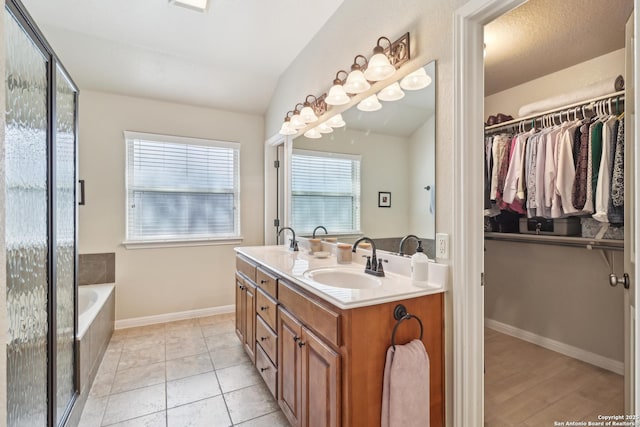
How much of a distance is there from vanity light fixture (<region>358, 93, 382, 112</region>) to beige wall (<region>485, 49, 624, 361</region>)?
1770 mm

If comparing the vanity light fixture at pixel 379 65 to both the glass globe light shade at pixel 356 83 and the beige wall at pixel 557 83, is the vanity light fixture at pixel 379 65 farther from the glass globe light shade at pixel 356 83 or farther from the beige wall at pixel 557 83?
the beige wall at pixel 557 83

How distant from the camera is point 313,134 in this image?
2.70 m

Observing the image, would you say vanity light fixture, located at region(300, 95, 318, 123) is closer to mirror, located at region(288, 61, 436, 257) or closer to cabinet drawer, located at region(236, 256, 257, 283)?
mirror, located at region(288, 61, 436, 257)

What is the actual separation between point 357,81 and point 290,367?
1.72 metres

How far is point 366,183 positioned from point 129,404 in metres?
2.11

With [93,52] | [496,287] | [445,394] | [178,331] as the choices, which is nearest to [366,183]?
[445,394]

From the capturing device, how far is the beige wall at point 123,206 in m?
3.03

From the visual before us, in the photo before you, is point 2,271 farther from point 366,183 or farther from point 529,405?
point 529,405

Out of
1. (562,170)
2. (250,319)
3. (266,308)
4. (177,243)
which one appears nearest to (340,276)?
(266,308)

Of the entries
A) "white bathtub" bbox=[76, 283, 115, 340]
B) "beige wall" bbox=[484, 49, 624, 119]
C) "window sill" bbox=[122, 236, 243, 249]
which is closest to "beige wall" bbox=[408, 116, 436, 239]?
"beige wall" bbox=[484, 49, 624, 119]

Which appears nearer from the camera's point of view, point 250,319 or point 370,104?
point 370,104

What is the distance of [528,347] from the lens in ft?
8.72

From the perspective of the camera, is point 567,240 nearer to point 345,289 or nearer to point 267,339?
point 345,289

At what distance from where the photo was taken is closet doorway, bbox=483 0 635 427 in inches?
73.3
